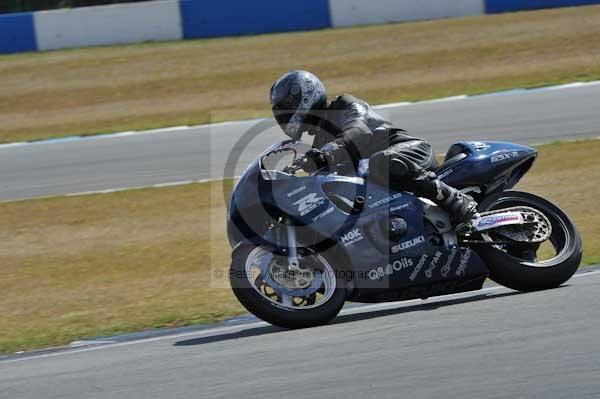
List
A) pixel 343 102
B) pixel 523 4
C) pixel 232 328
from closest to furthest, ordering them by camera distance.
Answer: pixel 343 102 → pixel 232 328 → pixel 523 4

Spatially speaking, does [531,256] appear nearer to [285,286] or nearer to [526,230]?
[526,230]

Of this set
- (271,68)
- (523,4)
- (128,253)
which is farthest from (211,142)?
(523,4)

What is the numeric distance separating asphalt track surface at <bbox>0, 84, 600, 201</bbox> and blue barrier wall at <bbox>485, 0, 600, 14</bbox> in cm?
588

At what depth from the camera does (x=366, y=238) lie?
6.11m

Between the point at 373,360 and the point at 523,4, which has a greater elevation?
the point at 373,360

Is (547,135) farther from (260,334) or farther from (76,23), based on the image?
(76,23)

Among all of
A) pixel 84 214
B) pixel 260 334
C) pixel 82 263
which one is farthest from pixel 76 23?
pixel 260 334

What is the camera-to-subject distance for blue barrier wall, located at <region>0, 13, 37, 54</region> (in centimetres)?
2027

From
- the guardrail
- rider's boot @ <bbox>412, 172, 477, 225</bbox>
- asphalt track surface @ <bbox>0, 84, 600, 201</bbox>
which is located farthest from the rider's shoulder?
the guardrail

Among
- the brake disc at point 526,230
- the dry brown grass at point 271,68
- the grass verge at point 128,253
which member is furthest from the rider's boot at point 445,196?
the dry brown grass at point 271,68

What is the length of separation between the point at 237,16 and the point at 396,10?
3276mm

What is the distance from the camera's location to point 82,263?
9.05 metres

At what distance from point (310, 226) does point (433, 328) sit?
3.59 feet

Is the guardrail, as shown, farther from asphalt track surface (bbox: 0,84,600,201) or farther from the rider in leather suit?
the rider in leather suit
